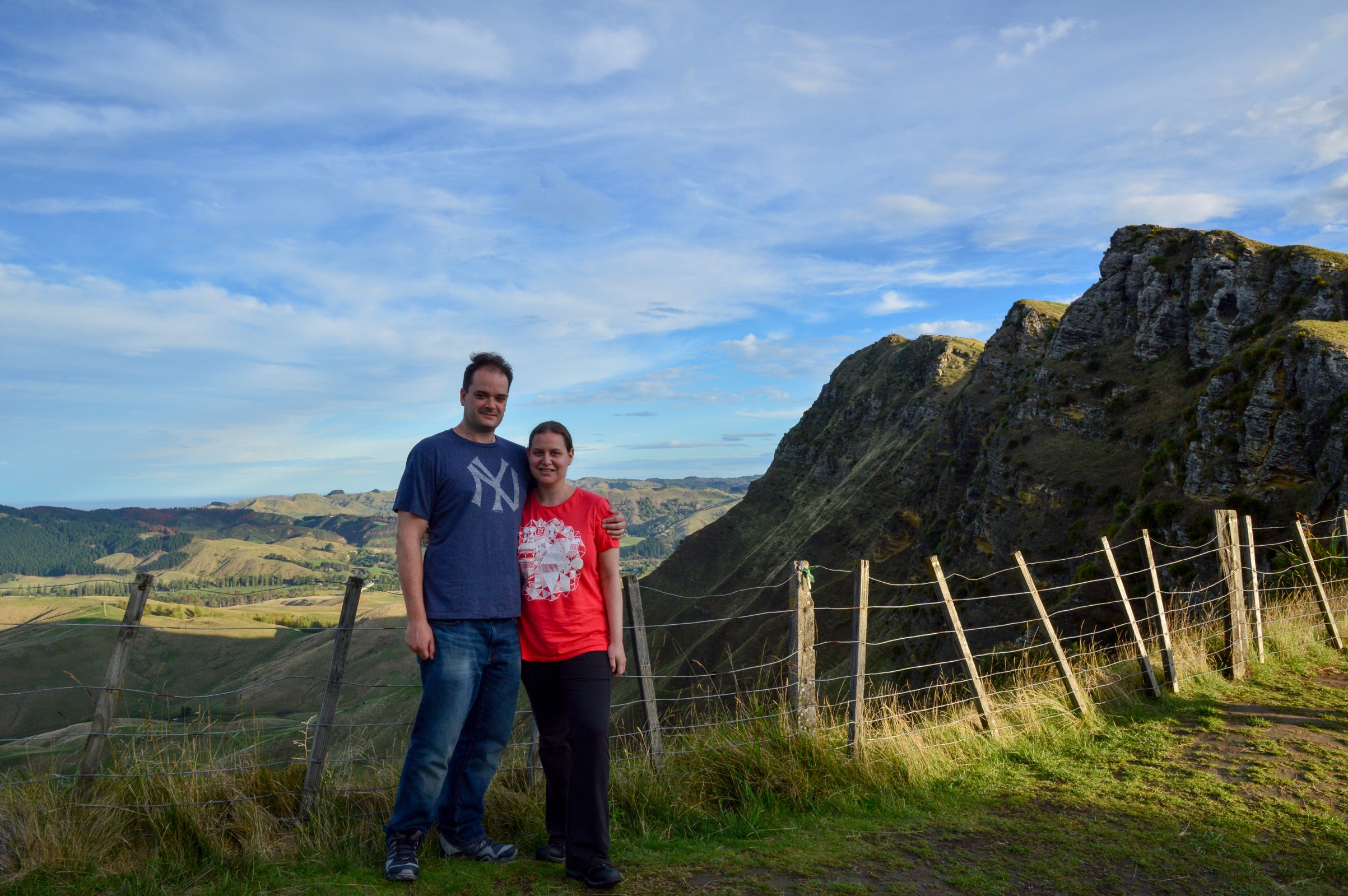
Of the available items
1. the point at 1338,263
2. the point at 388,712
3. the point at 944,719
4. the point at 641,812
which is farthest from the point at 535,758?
the point at 388,712

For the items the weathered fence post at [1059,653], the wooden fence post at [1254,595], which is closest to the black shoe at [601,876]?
the weathered fence post at [1059,653]

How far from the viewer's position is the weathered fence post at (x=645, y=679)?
576 centimetres

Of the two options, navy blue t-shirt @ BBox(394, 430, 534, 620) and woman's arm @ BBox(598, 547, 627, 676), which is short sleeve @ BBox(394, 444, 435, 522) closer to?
navy blue t-shirt @ BBox(394, 430, 534, 620)

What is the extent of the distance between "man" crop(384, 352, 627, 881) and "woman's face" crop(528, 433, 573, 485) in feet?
0.53

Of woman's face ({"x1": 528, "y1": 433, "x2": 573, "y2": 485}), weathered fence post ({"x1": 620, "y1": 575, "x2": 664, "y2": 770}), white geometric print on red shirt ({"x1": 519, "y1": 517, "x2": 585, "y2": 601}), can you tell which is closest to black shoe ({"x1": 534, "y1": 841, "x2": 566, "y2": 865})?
weathered fence post ({"x1": 620, "y1": 575, "x2": 664, "y2": 770})

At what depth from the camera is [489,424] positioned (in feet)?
14.5

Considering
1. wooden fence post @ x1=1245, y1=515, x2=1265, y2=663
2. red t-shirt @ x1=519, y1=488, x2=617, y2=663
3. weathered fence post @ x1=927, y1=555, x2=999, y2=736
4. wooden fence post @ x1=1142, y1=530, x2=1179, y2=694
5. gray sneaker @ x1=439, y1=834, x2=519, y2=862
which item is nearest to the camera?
red t-shirt @ x1=519, y1=488, x2=617, y2=663

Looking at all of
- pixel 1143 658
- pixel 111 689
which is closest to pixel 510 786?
pixel 111 689

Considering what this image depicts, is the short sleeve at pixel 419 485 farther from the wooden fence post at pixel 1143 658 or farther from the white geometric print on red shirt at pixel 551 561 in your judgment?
the wooden fence post at pixel 1143 658

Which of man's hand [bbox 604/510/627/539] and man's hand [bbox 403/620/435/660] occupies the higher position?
man's hand [bbox 604/510/627/539]

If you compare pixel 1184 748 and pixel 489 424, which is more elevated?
pixel 489 424

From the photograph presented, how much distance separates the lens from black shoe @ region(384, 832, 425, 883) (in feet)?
13.5

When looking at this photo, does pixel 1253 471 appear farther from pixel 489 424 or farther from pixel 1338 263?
pixel 489 424

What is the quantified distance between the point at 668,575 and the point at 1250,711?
8883 cm
